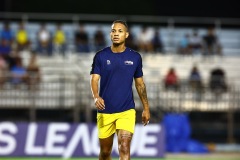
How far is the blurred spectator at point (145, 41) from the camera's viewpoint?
1241 inches

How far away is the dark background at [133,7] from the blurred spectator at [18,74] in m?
10.8

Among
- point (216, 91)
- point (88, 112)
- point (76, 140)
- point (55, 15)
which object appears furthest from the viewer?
point (55, 15)

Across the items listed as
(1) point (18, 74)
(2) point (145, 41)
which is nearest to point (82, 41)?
(2) point (145, 41)

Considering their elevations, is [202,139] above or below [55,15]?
below

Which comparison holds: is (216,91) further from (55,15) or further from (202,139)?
(55,15)

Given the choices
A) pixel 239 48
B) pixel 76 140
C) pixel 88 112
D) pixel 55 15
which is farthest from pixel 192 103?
pixel 55 15

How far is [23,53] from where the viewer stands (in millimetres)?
30078

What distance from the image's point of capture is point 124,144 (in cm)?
1254

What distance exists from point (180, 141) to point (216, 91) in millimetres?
2133

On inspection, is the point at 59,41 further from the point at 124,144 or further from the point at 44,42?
the point at 124,144

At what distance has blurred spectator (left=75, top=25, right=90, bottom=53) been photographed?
3091 cm

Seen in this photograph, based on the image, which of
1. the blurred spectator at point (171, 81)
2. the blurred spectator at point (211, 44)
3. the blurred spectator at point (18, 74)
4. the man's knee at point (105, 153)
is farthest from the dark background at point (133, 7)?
the man's knee at point (105, 153)

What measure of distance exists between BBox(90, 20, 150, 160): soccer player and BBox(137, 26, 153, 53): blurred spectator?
1861 cm

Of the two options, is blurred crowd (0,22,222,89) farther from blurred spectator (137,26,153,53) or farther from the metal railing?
the metal railing
